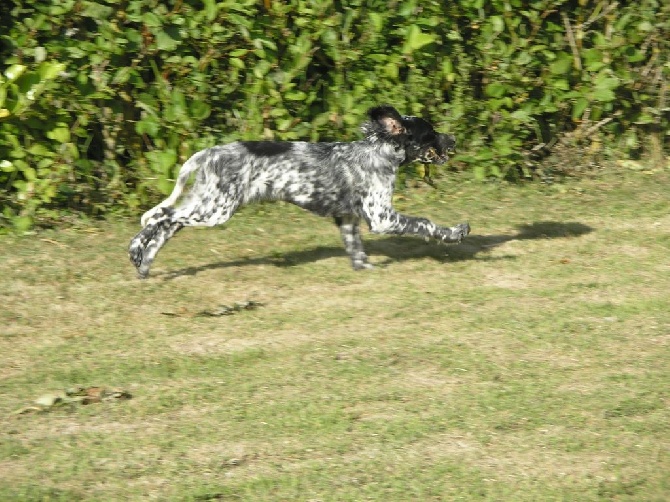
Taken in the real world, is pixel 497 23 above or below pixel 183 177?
above

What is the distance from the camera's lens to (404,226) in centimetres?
813

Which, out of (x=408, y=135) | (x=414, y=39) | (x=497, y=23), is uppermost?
(x=497, y=23)

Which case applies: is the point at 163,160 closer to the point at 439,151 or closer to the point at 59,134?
the point at 59,134

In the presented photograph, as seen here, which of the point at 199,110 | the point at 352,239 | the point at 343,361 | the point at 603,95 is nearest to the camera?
the point at 343,361

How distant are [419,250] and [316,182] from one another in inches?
48.9

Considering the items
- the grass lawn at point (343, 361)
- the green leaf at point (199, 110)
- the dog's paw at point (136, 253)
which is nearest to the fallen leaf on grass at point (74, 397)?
the grass lawn at point (343, 361)

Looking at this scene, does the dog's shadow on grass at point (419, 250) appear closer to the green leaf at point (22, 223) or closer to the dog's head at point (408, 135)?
the dog's head at point (408, 135)

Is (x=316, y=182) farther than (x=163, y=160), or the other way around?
(x=163, y=160)

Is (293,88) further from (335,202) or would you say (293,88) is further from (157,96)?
(335,202)

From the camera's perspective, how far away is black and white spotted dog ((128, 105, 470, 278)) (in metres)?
7.90

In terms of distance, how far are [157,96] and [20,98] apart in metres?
1.20

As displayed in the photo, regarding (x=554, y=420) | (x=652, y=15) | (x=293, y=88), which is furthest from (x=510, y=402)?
(x=652, y=15)

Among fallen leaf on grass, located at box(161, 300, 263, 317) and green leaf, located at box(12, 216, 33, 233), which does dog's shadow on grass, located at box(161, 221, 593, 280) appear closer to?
fallen leaf on grass, located at box(161, 300, 263, 317)

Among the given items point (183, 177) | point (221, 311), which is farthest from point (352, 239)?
point (221, 311)
